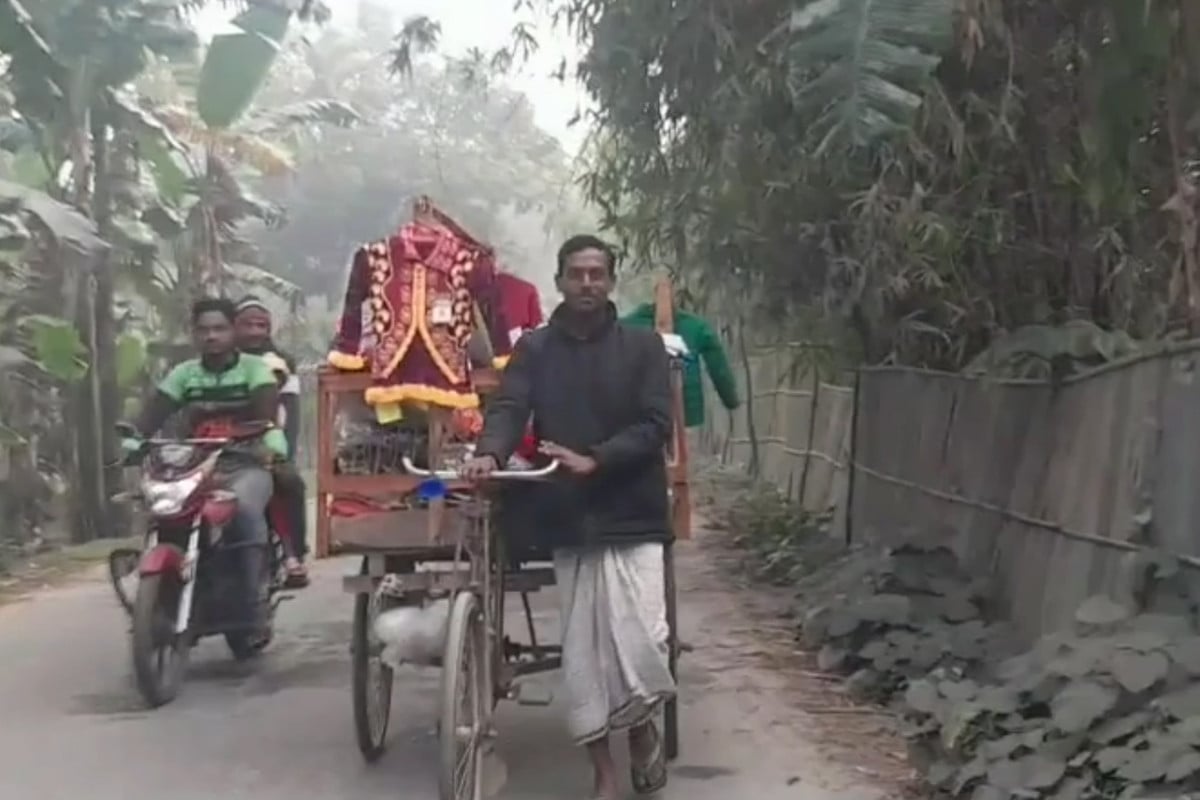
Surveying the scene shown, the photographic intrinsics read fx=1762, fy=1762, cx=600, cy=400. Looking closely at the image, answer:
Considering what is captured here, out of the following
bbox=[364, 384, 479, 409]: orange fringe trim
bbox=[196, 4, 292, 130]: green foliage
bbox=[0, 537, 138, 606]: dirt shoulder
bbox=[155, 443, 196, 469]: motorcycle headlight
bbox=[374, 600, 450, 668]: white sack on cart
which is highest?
bbox=[196, 4, 292, 130]: green foliage

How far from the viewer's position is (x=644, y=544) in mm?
5637

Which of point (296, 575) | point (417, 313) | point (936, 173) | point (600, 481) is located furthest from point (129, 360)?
point (600, 481)

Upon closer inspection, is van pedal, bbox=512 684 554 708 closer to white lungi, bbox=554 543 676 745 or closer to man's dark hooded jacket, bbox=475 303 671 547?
white lungi, bbox=554 543 676 745

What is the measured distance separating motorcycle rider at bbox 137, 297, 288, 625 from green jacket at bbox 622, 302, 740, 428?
1.82 m

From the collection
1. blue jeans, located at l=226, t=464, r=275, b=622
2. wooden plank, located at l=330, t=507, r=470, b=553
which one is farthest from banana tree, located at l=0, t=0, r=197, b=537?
wooden plank, located at l=330, t=507, r=470, b=553

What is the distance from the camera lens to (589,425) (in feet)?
18.6

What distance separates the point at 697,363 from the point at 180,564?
256 cm

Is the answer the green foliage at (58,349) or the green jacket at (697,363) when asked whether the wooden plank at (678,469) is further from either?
the green foliage at (58,349)

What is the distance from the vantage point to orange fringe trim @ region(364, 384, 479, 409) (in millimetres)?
6664

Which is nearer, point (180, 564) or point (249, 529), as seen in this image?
point (180, 564)

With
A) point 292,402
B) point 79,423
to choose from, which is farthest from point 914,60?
point 79,423

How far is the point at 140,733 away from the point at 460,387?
80.4 inches

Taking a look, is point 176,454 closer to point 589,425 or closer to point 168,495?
point 168,495

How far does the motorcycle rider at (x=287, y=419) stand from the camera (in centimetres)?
877
